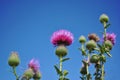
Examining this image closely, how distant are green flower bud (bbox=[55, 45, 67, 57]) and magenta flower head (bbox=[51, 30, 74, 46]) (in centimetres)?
24

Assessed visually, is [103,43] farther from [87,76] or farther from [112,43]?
[87,76]

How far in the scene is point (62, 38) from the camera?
24.9 feet

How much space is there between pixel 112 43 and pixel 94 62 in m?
1.21

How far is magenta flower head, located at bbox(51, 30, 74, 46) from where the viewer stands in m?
7.54

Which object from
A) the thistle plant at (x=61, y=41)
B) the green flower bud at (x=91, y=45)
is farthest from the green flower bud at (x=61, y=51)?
the green flower bud at (x=91, y=45)

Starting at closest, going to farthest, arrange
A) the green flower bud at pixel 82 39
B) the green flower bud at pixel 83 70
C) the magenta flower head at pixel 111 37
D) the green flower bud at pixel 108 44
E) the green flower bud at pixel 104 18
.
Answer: the green flower bud at pixel 83 70 → the green flower bud at pixel 108 44 → the magenta flower head at pixel 111 37 → the green flower bud at pixel 104 18 → the green flower bud at pixel 82 39

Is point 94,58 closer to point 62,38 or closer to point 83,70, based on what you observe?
point 83,70

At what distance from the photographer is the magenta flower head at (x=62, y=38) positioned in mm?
7539

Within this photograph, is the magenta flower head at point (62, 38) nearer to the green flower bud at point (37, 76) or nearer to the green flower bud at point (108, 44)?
the green flower bud at point (37, 76)

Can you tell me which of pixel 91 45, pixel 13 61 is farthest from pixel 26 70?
pixel 91 45

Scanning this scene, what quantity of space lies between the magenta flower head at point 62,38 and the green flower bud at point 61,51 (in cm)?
24

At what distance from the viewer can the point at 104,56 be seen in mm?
8414

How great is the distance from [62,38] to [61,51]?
489mm

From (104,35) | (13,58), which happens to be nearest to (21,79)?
(13,58)
